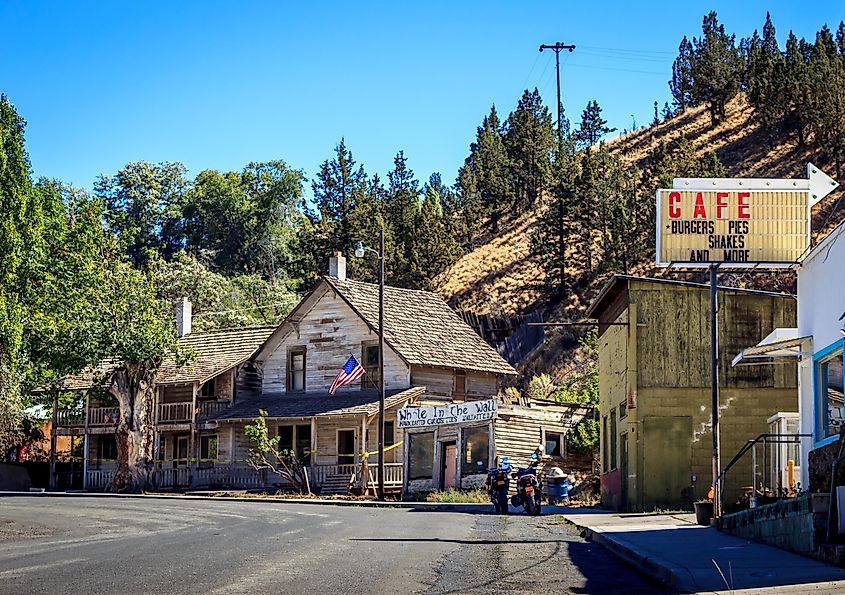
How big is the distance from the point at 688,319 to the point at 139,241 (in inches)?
2981

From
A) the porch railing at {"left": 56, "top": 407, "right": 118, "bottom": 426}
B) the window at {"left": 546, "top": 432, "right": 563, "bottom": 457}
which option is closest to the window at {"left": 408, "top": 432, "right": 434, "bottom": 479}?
the window at {"left": 546, "top": 432, "right": 563, "bottom": 457}

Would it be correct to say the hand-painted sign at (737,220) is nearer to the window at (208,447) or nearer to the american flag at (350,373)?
the american flag at (350,373)

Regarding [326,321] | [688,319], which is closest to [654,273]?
[326,321]

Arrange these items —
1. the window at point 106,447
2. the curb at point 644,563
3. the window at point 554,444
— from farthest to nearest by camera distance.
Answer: the window at point 106,447
the window at point 554,444
the curb at point 644,563

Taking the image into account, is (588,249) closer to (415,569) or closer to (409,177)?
(409,177)

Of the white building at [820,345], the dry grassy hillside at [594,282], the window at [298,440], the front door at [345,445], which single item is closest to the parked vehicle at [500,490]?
the white building at [820,345]

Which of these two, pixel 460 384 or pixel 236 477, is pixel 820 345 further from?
pixel 236 477

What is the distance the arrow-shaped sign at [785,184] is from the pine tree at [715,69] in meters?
A: 71.2

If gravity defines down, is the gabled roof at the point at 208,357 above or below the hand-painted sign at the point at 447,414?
above

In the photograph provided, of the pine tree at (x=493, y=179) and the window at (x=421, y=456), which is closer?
the window at (x=421, y=456)

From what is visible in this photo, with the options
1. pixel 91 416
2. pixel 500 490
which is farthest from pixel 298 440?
pixel 500 490

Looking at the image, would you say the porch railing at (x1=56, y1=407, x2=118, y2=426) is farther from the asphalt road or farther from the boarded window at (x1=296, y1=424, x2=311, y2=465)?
the asphalt road

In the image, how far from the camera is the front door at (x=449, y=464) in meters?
42.5

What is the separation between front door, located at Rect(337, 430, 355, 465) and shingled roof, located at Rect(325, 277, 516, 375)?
4487 millimetres
